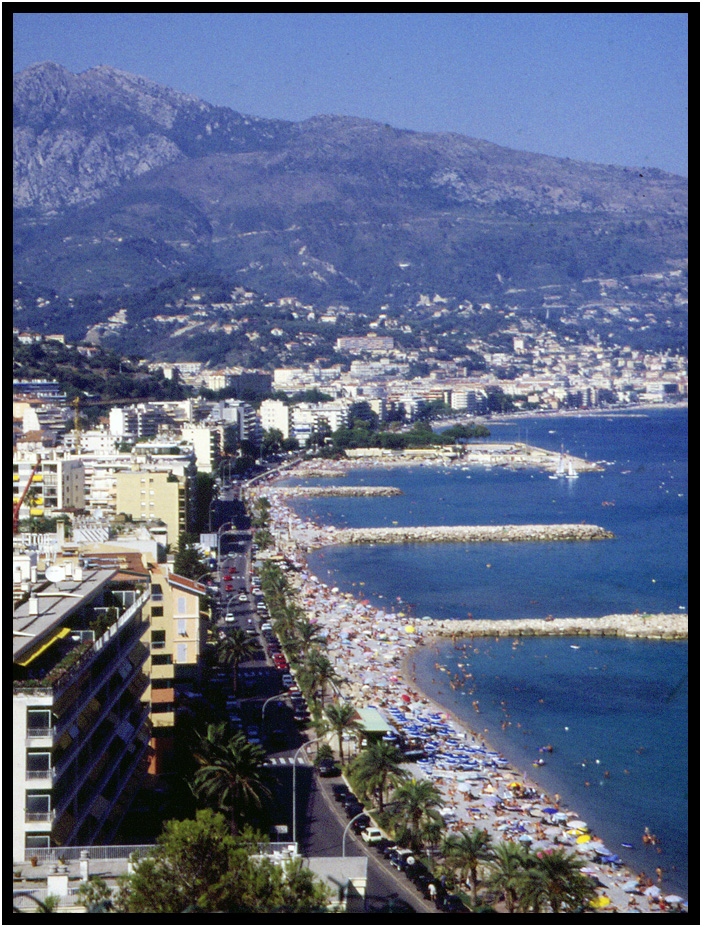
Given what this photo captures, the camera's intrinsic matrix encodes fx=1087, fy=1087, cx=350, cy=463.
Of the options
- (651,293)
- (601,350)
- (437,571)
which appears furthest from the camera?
(651,293)

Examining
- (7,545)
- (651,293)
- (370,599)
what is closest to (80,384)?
(370,599)

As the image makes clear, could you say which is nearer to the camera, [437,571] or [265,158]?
[437,571]

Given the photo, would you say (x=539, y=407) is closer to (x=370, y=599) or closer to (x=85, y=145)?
(x=370, y=599)

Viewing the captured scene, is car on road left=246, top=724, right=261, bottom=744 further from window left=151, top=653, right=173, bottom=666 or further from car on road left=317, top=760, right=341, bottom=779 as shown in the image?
window left=151, top=653, right=173, bottom=666

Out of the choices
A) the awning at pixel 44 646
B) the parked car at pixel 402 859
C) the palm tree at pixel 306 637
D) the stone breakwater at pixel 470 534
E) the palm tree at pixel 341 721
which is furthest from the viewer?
the stone breakwater at pixel 470 534

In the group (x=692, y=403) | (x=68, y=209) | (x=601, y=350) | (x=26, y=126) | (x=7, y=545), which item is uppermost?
(x=26, y=126)

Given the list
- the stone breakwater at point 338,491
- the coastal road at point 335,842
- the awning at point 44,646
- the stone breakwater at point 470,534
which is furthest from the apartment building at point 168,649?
the stone breakwater at point 338,491

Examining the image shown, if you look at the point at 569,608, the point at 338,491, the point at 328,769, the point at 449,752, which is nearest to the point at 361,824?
the point at 328,769

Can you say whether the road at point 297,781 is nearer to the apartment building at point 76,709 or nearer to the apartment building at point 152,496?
the apartment building at point 76,709
